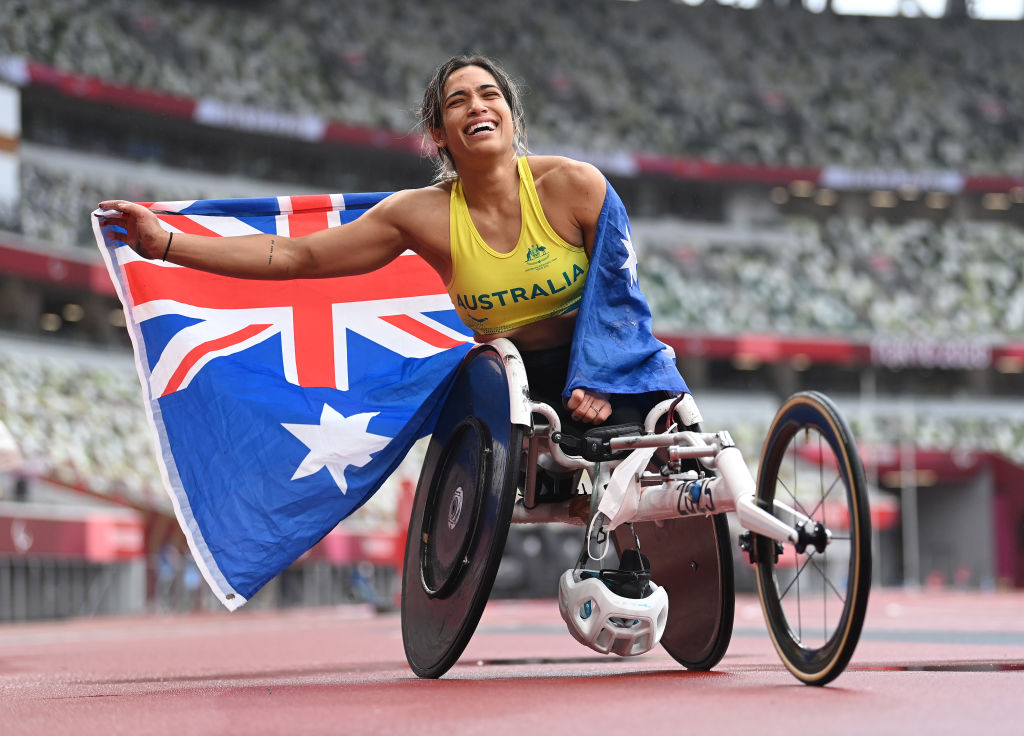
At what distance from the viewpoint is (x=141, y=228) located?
5.05 m

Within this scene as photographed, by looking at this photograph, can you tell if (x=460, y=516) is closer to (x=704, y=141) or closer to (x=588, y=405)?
(x=588, y=405)

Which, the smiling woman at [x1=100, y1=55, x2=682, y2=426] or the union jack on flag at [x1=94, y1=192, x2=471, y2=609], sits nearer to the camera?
the smiling woman at [x1=100, y1=55, x2=682, y2=426]

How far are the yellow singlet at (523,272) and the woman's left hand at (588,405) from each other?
400 millimetres

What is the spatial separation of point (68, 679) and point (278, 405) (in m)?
1.70

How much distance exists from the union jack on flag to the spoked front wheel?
142 cm

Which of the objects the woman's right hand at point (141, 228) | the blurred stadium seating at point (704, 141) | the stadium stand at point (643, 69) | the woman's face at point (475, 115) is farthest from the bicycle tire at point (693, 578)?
the stadium stand at point (643, 69)

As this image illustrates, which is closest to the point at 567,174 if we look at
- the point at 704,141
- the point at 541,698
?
the point at 541,698

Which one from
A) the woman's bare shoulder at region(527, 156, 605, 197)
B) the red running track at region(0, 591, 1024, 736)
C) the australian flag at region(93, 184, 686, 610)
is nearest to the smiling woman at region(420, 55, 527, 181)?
the woman's bare shoulder at region(527, 156, 605, 197)

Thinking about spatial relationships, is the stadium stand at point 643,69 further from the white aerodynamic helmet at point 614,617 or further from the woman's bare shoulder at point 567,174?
the white aerodynamic helmet at point 614,617

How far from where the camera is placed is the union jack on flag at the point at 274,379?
214 inches

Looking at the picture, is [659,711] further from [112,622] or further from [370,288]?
[112,622]

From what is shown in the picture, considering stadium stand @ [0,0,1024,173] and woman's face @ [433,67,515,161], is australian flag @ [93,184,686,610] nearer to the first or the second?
woman's face @ [433,67,515,161]

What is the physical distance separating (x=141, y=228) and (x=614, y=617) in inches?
89.4

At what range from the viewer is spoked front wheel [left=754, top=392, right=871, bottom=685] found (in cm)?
387
